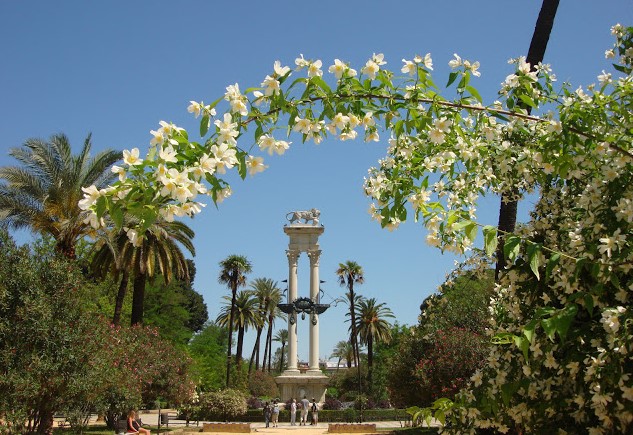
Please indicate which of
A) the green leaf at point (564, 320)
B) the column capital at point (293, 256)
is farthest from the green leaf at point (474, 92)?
the column capital at point (293, 256)

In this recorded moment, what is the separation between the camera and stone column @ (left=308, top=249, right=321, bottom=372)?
44.8 m

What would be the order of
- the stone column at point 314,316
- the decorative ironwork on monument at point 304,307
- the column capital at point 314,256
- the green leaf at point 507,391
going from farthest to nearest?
the column capital at point 314,256
the stone column at point 314,316
the decorative ironwork on monument at point 304,307
the green leaf at point 507,391

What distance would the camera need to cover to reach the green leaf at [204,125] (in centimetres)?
347

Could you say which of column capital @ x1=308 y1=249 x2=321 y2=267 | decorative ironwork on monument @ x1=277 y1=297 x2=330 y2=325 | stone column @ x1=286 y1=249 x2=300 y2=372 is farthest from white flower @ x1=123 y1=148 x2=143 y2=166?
column capital @ x1=308 y1=249 x2=321 y2=267

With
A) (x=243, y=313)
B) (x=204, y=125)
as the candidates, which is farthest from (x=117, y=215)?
(x=243, y=313)

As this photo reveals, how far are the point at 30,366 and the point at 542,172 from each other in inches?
483

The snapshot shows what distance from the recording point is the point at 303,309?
43.1 meters

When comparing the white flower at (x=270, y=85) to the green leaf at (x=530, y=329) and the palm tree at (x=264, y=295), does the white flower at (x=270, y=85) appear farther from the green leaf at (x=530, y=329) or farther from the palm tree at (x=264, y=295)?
the palm tree at (x=264, y=295)

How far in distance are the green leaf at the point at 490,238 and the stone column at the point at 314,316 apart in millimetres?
41571

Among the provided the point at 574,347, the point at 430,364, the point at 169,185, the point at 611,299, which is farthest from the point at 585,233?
the point at 430,364

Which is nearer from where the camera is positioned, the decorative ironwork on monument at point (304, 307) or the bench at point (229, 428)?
the bench at point (229, 428)

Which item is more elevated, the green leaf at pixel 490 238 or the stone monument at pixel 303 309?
the stone monument at pixel 303 309

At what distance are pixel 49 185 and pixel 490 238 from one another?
20.8 metres

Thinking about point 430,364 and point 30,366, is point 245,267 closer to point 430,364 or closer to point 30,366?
point 430,364
